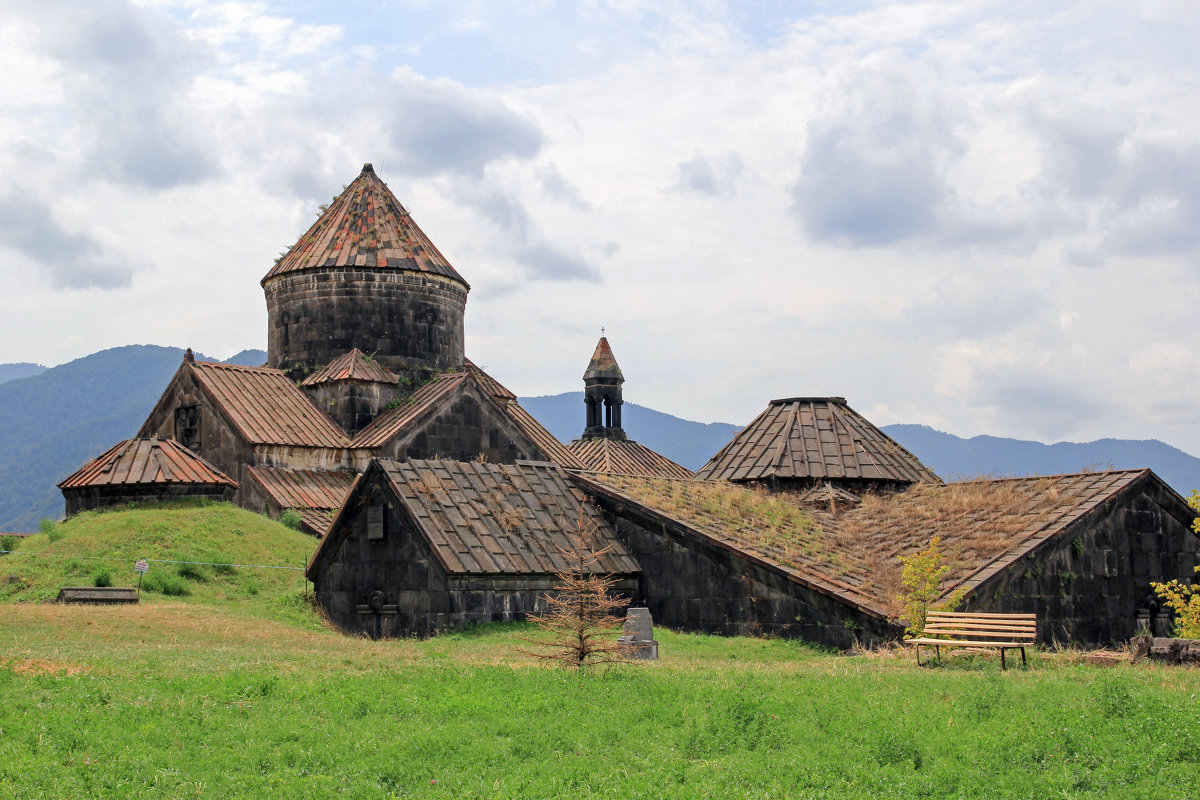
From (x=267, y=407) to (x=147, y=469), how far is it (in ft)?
15.4

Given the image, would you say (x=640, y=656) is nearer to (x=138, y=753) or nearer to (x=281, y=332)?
(x=138, y=753)

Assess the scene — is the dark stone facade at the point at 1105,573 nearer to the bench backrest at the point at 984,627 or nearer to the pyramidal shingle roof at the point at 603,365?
the bench backrest at the point at 984,627

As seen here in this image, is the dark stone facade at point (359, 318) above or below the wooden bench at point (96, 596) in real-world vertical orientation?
above

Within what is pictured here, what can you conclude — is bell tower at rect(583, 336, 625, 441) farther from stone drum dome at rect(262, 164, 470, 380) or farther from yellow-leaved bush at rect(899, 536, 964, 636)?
yellow-leaved bush at rect(899, 536, 964, 636)

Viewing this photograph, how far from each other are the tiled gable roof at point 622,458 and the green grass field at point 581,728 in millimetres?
34052

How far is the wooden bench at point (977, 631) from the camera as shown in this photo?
15.6 m

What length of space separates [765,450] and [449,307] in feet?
42.2

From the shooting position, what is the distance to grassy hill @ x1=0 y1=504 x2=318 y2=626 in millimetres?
24297

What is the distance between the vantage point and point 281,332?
37156 mm

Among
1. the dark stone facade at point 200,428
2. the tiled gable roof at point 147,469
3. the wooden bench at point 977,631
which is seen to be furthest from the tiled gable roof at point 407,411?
the wooden bench at point 977,631

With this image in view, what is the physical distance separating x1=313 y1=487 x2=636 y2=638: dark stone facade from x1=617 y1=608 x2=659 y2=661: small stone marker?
3.85 m

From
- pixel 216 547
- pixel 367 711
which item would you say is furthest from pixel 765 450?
pixel 367 711

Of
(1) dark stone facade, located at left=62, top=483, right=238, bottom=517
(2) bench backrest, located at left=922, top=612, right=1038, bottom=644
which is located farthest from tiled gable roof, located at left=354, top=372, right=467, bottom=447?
(2) bench backrest, located at left=922, top=612, right=1038, bottom=644

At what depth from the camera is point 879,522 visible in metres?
24.8
